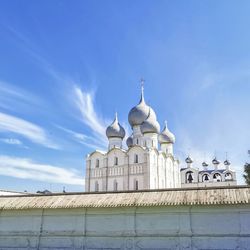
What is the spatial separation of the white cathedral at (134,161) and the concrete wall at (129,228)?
3106 cm

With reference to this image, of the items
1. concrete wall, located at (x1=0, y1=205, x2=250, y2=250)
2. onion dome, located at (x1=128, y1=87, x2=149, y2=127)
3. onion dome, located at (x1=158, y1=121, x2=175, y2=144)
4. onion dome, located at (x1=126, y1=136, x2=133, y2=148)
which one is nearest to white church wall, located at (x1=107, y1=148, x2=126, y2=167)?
onion dome, located at (x1=128, y1=87, x2=149, y2=127)

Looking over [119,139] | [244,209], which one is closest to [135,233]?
[244,209]

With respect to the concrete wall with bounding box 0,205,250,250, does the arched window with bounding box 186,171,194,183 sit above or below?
above

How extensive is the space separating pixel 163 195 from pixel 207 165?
64.0 meters

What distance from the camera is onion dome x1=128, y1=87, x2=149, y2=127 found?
5078cm

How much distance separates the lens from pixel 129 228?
13914mm

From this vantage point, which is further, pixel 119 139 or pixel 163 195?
pixel 119 139

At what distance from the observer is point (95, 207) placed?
1445 centimetres

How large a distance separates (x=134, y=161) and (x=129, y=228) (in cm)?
3343

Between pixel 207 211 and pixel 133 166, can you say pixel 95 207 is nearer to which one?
pixel 207 211

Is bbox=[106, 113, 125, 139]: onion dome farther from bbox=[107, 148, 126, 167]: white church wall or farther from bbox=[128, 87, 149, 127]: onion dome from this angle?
bbox=[107, 148, 126, 167]: white church wall

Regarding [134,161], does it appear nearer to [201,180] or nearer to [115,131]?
[115,131]

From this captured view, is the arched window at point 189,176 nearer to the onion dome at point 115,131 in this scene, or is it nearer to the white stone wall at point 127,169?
the white stone wall at point 127,169

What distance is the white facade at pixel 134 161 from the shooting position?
153 ft
